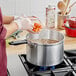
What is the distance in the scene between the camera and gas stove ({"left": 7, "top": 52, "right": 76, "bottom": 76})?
0.95 m

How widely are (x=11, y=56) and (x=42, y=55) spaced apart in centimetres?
29

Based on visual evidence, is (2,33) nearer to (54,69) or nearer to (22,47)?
(54,69)

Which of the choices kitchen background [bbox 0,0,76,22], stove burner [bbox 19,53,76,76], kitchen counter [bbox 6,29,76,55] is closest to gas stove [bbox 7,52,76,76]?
stove burner [bbox 19,53,76,76]

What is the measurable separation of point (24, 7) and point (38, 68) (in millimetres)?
1520

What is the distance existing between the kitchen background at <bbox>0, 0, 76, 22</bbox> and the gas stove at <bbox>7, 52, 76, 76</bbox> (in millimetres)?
1341

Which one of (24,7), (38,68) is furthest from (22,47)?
(24,7)

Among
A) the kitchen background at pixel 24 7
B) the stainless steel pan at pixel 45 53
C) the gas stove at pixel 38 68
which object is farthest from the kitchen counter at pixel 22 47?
the kitchen background at pixel 24 7

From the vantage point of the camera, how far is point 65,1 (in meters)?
1.69

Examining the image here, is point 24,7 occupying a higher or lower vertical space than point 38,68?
higher

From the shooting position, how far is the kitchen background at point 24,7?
2.37 m

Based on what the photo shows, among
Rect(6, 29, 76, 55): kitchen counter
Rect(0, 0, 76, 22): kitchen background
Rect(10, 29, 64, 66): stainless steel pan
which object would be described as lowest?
Rect(6, 29, 76, 55): kitchen counter

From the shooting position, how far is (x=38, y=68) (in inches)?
39.8

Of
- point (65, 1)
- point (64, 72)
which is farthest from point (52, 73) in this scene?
point (65, 1)

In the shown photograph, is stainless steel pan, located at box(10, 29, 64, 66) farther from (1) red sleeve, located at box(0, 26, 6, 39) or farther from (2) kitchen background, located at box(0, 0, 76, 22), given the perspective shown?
(2) kitchen background, located at box(0, 0, 76, 22)
